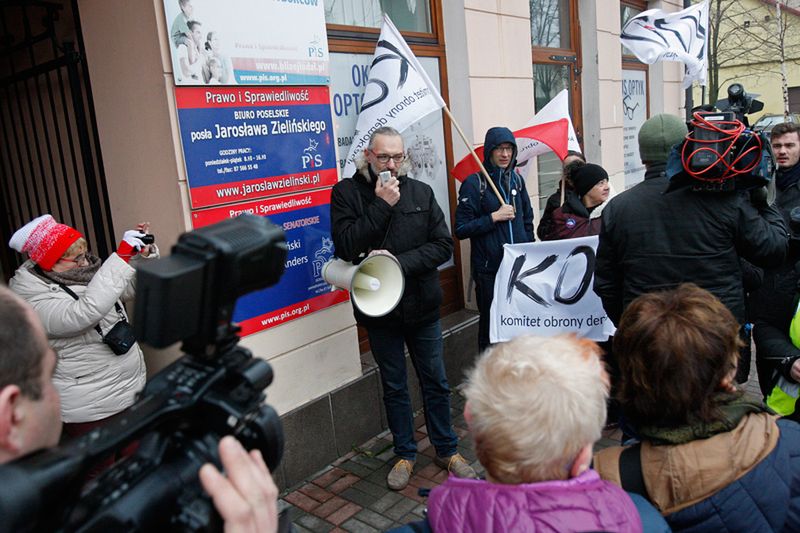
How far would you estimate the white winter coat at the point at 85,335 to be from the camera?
2803mm

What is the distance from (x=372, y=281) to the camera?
11.6 feet

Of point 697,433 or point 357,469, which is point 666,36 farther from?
point 697,433

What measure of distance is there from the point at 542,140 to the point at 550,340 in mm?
4239

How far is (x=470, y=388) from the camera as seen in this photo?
1385 millimetres

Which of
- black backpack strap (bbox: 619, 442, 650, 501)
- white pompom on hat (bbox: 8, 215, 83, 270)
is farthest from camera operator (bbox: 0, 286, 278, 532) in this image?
white pompom on hat (bbox: 8, 215, 83, 270)

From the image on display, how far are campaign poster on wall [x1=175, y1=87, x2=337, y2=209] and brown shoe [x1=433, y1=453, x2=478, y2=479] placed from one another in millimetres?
1896

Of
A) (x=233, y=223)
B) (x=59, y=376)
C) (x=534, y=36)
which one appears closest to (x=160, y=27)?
(x=59, y=376)

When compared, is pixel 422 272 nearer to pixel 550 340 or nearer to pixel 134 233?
pixel 134 233

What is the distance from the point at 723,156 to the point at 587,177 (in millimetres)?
1882

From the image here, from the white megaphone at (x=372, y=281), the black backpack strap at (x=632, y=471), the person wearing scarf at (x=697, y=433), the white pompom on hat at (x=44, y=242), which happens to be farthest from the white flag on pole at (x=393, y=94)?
the black backpack strap at (x=632, y=471)

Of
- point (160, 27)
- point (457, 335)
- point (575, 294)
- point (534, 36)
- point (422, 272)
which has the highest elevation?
point (534, 36)

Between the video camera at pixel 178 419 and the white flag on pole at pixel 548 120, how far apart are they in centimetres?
471

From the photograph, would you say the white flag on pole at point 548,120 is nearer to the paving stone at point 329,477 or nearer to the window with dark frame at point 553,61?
the window with dark frame at point 553,61

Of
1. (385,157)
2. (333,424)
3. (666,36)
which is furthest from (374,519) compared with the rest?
(666,36)
